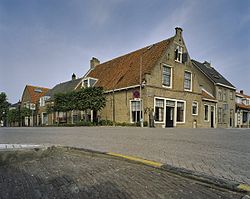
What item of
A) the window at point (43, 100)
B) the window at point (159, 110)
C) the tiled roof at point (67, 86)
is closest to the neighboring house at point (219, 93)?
the window at point (159, 110)

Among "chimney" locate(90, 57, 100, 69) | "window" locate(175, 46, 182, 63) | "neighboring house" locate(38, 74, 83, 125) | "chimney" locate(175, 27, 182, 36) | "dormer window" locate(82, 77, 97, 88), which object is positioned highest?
"chimney" locate(175, 27, 182, 36)

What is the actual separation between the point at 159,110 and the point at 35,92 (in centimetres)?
3019

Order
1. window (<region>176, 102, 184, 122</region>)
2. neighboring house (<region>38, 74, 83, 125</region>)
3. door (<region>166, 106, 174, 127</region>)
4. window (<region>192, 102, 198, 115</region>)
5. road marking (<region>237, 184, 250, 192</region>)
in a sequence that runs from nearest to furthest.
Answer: road marking (<region>237, 184, 250, 192</region>), door (<region>166, 106, 174, 127</region>), window (<region>176, 102, 184, 122</region>), window (<region>192, 102, 198, 115</region>), neighboring house (<region>38, 74, 83, 125</region>)

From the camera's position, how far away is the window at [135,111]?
18094 millimetres

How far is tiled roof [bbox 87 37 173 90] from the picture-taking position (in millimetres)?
18984

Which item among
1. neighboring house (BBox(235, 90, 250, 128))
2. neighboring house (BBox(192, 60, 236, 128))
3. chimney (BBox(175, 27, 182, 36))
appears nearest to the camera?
chimney (BBox(175, 27, 182, 36))

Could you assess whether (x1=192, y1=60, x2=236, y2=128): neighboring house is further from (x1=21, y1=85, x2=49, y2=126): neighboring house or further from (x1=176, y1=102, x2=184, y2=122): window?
(x1=21, y1=85, x2=49, y2=126): neighboring house

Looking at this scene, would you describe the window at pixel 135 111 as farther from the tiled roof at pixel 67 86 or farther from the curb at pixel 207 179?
the curb at pixel 207 179

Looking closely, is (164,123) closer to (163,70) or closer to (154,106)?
(154,106)

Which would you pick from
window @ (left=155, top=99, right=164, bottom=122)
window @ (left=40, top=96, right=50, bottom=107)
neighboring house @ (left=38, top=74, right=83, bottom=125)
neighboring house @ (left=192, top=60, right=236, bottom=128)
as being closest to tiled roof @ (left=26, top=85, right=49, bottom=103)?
window @ (left=40, top=96, right=50, bottom=107)

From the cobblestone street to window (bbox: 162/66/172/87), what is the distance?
15.9 metres

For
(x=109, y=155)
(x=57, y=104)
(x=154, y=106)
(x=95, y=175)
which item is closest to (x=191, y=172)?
(x=95, y=175)

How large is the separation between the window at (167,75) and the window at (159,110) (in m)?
→ 1.85

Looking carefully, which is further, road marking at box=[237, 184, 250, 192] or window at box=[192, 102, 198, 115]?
window at box=[192, 102, 198, 115]
